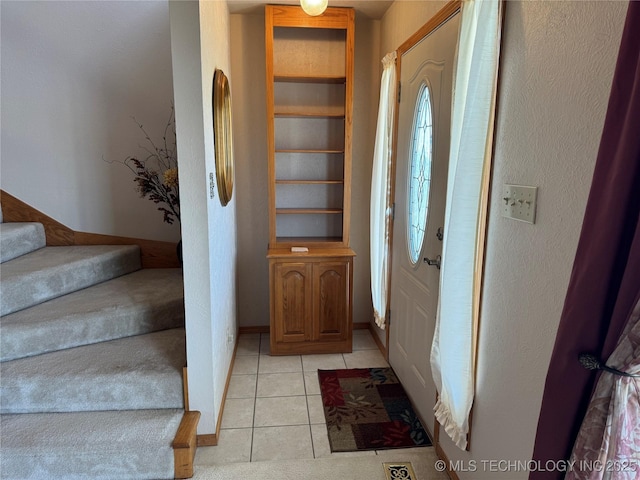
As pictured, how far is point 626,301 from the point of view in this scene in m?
0.83

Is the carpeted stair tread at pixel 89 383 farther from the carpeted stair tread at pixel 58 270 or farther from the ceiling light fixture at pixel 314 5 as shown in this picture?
the ceiling light fixture at pixel 314 5

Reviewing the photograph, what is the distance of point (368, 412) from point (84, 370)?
1629 mm

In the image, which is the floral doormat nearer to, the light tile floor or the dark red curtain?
the light tile floor

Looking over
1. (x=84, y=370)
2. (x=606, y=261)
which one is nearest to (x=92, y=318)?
(x=84, y=370)

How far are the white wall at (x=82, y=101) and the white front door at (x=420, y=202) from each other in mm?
2007

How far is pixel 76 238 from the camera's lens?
3.23 metres

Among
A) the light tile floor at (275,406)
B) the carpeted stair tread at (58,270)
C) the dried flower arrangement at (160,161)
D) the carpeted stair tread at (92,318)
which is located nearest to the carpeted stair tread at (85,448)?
the light tile floor at (275,406)

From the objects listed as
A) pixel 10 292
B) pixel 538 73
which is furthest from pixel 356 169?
pixel 10 292

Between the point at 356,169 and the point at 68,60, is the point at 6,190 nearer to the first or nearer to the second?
the point at 68,60

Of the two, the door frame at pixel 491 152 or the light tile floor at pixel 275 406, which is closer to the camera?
the door frame at pixel 491 152

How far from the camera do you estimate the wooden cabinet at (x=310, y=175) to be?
303 centimetres

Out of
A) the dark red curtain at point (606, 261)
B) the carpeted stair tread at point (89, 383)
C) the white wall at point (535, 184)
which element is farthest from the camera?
the carpeted stair tread at point (89, 383)

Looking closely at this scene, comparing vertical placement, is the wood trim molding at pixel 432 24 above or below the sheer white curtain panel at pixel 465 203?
above

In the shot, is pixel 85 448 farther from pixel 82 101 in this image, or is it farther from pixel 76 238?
pixel 82 101
